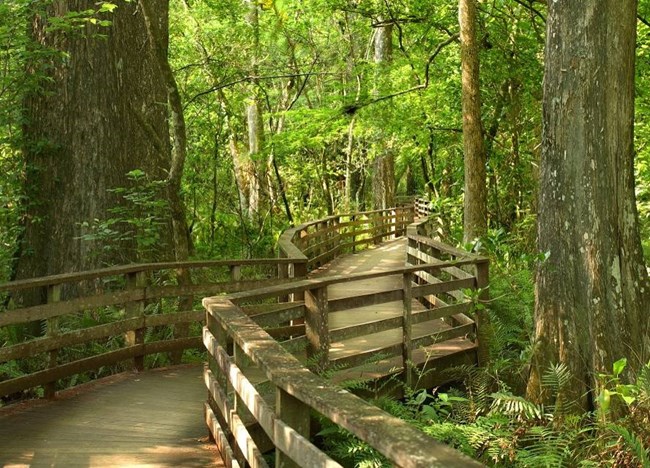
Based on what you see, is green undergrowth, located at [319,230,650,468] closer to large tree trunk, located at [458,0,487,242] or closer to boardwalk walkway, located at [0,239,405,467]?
boardwalk walkway, located at [0,239,405,467]

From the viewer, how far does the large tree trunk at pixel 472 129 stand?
44.3 ft

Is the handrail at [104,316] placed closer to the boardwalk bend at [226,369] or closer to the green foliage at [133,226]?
the boardwalk bend at [226,369]

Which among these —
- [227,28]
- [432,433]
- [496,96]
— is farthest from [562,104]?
[227,28]

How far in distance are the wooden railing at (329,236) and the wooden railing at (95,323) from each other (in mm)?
1930

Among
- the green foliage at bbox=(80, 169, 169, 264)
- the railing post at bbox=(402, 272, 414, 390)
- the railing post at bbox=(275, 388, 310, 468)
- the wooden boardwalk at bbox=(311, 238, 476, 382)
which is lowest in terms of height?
the wooden boardwalk at bbox=(311, 238, 476, 382)

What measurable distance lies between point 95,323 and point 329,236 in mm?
11727

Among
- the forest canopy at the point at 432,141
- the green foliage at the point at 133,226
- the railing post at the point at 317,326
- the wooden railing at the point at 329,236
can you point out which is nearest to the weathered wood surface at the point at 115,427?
the railing post at the point at 317,326

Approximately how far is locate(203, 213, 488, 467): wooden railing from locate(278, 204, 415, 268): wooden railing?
8.30ft

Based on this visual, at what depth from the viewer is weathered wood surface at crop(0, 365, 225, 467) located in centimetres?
555

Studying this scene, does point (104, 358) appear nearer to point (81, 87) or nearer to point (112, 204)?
point (112, 204)

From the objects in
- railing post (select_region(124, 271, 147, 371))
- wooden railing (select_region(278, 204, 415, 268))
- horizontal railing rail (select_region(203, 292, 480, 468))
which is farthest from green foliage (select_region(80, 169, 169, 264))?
horizontal railing rail (select_region(203, 292, 480, 468))

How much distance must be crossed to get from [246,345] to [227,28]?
17.5 metres

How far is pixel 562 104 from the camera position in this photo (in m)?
7.10

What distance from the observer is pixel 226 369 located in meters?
4.84
